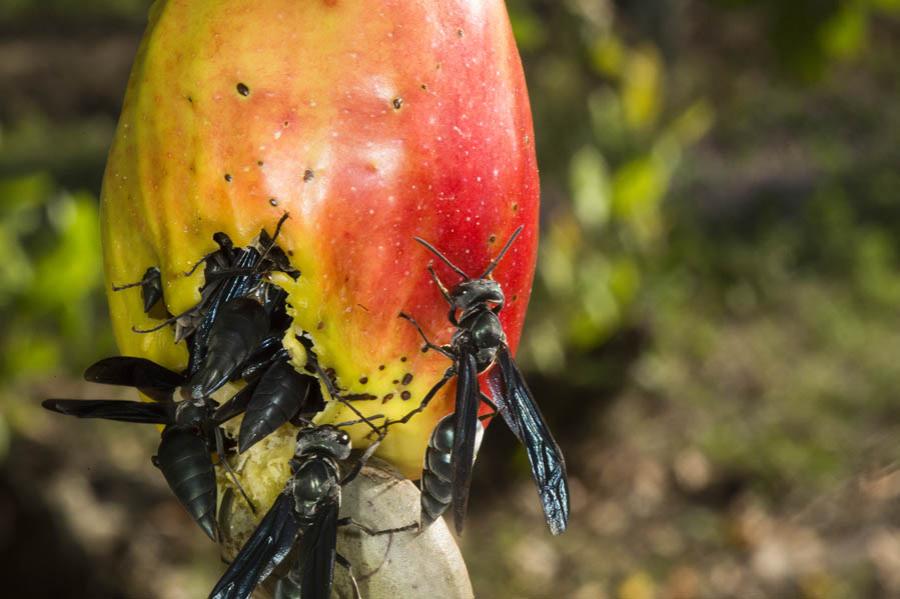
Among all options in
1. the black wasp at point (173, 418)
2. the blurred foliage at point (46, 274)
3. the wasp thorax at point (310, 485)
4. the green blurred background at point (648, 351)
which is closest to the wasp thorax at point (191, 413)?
the black wasp at point (173, 418)

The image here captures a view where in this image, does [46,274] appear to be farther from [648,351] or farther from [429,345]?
[648,351]

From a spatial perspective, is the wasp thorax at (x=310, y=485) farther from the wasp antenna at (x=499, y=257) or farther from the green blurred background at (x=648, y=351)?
the green blurred background at (x=648, y=351)

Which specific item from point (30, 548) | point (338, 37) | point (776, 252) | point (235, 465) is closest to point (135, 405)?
point (235, 465)

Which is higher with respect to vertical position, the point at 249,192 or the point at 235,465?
the point at 249,192

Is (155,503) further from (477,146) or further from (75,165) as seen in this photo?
(477,146)

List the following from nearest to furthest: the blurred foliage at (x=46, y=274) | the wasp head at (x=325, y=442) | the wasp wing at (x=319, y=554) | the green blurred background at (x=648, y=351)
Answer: the wasp wing at (x=319, y=554), the wasp head at (x=325, y=442), the blurred foliage at (x=46, y=274), the green blurred background at (x=648, y=351)

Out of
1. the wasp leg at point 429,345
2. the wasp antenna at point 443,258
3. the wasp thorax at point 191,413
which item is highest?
the wasp antenna at point 443,258
